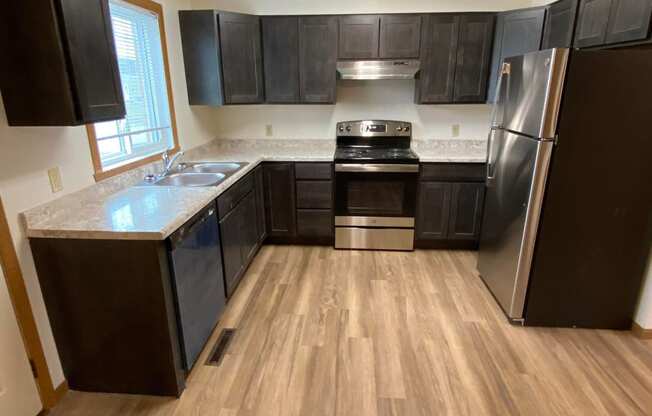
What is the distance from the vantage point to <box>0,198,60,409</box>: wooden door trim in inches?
62.2

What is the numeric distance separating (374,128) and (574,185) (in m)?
2.01

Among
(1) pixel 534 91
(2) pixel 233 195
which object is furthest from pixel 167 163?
(1) pixel 534 91

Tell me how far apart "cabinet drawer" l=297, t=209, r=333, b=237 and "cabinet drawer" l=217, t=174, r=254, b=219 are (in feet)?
2.14

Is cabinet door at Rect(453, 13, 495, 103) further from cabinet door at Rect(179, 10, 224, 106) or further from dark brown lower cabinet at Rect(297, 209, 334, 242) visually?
cabinet door at Rect(179, 10, 224, 106)

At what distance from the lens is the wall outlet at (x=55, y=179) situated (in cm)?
182

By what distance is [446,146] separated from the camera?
12.5ft

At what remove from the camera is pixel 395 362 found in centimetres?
213

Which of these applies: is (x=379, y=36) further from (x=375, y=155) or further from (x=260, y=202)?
(x=260, y=202)

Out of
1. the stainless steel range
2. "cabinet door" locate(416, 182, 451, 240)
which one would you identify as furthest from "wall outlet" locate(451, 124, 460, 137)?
"cabinet door" locate(416, 182, 451, 240)

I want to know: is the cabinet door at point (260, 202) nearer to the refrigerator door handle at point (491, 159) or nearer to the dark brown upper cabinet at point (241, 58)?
the dark brown upper cabinet at point (241, 58)

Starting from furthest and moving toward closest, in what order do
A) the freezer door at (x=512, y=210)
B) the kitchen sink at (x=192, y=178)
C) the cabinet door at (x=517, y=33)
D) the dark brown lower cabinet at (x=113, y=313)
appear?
the cabinet door at (x=517, y=33) → the kitchen sink at (x=192, y=178) → the freezer door at (x=512, y=210) → the dark brown lower cabinet at (x=113, y=313)

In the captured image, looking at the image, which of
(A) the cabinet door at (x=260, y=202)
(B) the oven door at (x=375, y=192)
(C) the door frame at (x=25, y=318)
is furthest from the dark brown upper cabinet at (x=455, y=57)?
(C) the door frame at (x=25, y=318)

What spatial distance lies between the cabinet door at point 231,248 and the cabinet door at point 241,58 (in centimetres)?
123

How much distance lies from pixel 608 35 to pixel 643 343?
1.88m
